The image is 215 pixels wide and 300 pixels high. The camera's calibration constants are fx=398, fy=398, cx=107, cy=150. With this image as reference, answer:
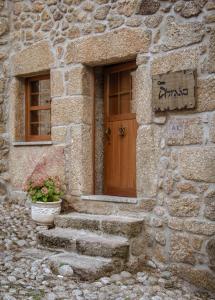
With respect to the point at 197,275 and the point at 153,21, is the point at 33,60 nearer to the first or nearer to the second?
the point at 153,21

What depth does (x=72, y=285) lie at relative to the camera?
11.5 ft

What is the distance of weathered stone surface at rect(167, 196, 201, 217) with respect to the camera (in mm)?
3814

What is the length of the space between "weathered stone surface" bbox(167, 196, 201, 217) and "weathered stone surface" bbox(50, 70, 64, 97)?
2048 mm

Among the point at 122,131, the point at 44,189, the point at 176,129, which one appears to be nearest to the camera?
the point at 176,129

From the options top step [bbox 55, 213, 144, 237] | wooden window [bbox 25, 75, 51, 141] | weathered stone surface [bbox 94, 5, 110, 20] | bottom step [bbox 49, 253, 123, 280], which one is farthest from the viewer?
wooden window [bbox 25, 75, 51, 141]

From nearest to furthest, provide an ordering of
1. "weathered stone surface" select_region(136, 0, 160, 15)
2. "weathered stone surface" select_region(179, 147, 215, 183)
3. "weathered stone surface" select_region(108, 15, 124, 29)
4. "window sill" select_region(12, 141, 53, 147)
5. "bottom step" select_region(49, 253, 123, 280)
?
1. "bottom step" select_region(49, 253, 123, 280)
2. "weathered stone surface" select_region(179, 147, 215, 183)
3. "weathered stone surface" select_region(136, 0, 160, 15)
4. "weathered stone surface" select_region(108, 15, 124, 29)
5. "window sill" select_region(12, 141, 53, 147)

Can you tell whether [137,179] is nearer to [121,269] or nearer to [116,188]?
[116,188]

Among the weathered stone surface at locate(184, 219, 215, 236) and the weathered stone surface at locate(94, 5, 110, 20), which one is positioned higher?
the weathered stone surface at locate(94, 5, 110, 20)

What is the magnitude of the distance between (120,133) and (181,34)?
1.39 m

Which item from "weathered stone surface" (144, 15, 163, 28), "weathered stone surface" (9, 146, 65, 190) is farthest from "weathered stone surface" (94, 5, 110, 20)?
"weathered stone surface" (9, 146, 65, 190)

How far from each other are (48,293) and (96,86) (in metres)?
2.64

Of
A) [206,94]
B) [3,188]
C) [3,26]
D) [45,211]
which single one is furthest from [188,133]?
[3,26]

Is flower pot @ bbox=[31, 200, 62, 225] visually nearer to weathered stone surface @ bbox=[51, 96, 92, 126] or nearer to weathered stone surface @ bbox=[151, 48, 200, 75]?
weathered stone surface @ bbox=[51, 96, 92, 126]

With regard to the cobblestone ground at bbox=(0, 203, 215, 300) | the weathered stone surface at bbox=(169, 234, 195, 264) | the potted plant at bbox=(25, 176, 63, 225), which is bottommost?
the cobblestone ground at bbox=(0, 203, 215, 300)
